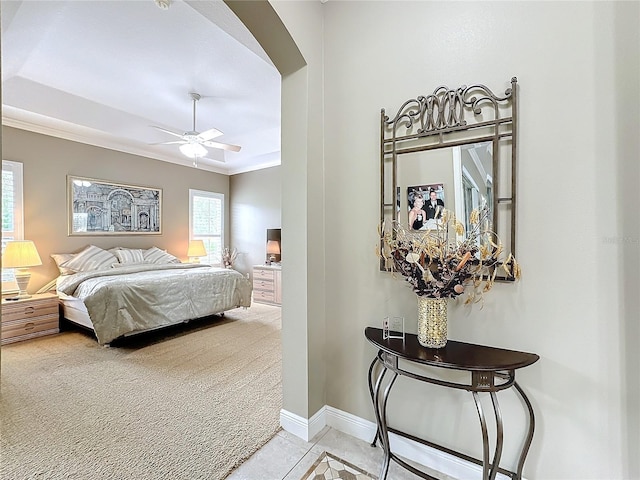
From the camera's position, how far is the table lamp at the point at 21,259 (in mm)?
3674

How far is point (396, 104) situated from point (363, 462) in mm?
1993

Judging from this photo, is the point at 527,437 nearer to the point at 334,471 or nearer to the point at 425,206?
the point at 334,471

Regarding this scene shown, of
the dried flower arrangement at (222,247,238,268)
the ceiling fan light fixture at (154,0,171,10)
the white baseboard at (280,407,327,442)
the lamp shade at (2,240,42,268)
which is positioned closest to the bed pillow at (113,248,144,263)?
the lamp shade at (2,240,42,268)

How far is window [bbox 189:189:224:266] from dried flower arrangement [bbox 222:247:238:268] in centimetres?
8

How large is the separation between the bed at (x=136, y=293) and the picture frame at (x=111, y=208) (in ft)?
1.33

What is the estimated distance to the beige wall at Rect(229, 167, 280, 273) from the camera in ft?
20.4

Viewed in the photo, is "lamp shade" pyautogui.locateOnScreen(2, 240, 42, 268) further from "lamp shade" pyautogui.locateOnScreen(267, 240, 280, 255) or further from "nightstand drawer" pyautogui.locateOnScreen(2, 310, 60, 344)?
"lamp shade" pyautogui.locateOnScreen(267, 240, 280, 255)

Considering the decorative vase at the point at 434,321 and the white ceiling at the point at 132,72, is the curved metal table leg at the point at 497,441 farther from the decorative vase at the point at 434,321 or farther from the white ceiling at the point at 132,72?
the white ceiling at the point at 132,72

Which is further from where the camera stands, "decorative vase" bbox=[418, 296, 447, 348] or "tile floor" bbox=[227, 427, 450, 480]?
"tile floor" bbox=[227, 427, 450, 480]

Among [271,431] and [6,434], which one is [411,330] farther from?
[6,434]

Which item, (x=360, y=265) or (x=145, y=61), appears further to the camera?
(x=145, y=61)

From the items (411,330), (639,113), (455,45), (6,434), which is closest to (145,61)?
(455,45)

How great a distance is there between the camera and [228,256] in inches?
265

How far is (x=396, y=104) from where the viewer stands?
6.32ft
